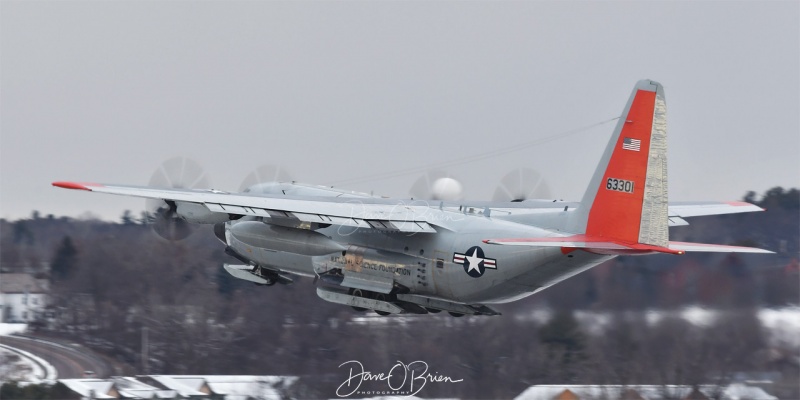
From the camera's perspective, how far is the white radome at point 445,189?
121ft

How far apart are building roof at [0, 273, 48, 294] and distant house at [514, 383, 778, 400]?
92.1ft

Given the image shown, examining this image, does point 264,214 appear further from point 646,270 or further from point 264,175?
point 646,270

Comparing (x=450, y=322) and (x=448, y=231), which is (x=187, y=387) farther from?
(x=448, y=231)

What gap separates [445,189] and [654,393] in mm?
10832

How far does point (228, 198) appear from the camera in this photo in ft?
111

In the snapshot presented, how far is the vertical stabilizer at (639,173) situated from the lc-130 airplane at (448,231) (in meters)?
0.02

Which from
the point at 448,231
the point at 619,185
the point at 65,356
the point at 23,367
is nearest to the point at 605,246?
the point at 619,185

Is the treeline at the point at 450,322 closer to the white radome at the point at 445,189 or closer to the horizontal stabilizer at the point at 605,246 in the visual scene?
the white radome at the point at 445,189

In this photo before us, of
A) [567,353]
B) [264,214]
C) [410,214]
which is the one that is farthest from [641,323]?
[264,214]

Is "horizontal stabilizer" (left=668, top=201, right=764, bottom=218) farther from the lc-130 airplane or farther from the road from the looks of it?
the road

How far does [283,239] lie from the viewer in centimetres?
3597

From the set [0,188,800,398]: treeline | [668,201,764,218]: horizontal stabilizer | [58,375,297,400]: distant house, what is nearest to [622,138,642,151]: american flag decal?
[668,201,764,218]: horizontal stabilizer

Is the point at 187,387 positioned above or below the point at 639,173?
below

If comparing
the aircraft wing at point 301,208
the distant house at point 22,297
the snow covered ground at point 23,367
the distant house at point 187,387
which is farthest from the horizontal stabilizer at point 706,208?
the distant house at point 22,297
